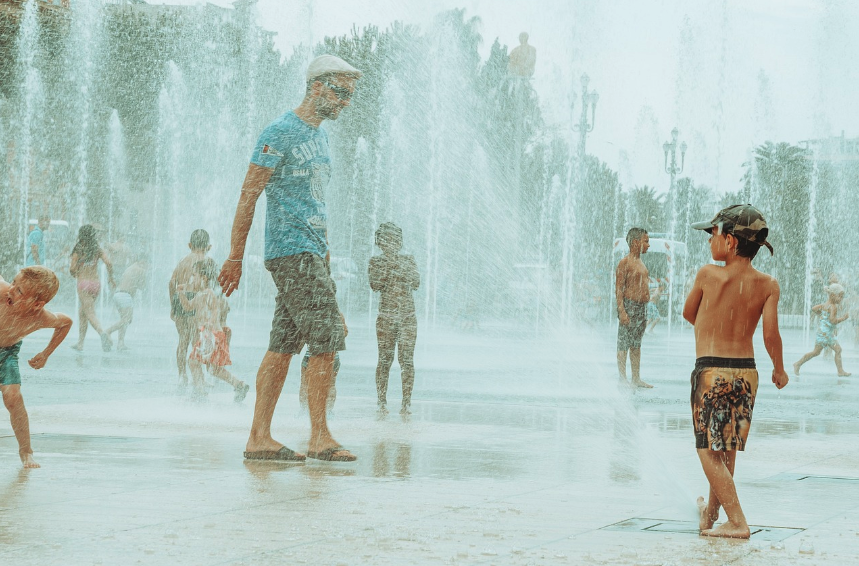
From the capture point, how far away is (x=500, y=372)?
47.8 ft

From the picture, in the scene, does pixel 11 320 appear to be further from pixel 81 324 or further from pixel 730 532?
pixel 81 324

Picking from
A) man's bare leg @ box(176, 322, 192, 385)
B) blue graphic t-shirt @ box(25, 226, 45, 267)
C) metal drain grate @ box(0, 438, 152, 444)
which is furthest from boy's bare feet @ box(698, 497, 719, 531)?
blue graphic t-shirt @ box(25, 226, 45, 267)

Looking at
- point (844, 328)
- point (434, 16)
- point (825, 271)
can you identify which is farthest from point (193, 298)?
point (825, 271)

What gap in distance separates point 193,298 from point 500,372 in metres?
5.13

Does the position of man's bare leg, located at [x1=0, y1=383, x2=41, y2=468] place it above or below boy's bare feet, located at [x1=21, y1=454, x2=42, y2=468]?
above

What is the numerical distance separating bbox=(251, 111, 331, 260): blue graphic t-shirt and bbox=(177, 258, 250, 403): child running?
332cm

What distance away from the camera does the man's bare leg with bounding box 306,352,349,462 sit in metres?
6.35

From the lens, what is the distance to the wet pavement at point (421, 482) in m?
4.25

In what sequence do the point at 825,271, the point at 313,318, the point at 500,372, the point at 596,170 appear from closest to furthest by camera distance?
the point at 313,318 → the point at 500,372 → the point at 825,271 → the point at 596,170

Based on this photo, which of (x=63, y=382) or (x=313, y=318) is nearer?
(x=313, y=318)

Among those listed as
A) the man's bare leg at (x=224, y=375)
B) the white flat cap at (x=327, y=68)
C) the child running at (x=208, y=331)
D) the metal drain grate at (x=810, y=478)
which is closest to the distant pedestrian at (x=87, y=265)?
the child running at (x=208, y=331)

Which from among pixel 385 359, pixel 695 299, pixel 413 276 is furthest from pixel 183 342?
pixel 695 299

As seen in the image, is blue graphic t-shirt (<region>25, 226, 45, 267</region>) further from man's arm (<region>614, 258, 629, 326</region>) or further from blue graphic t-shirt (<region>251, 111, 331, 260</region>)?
blue graphic t-shirt (<region>251, 111, 331, 260</region>)

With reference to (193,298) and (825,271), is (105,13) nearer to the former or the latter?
(825,271)
